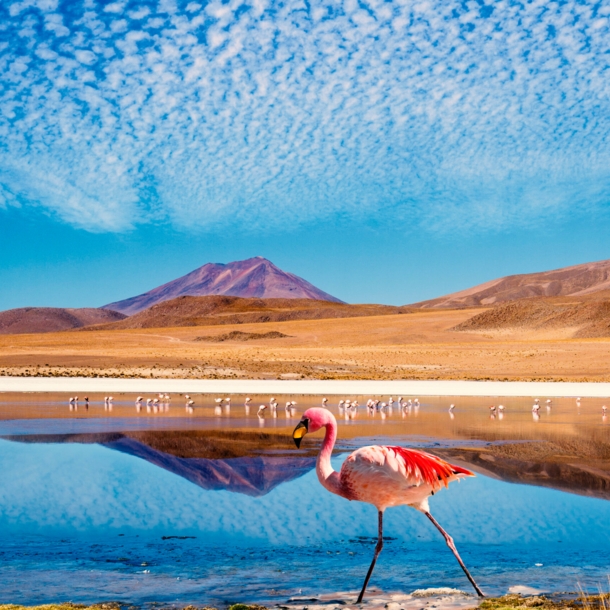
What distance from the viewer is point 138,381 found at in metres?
32.2

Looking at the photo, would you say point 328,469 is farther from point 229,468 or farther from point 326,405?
point 326,405

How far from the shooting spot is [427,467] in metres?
6.13

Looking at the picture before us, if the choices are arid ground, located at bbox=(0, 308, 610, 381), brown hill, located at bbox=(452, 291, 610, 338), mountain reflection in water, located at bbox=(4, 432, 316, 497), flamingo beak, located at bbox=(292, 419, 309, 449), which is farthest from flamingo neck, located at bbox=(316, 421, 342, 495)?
brown hill, located at bbox=(452, 291, 610, 338)

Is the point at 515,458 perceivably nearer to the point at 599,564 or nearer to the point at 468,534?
the point at 468,534

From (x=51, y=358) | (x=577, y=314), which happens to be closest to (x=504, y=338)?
(x=577, y=314)

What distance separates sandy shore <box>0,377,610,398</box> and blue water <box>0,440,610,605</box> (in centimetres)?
1706

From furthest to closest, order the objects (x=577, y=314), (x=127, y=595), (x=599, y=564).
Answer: (x=577, y=314) → (x=599, y=564) → (x=127, y=595)

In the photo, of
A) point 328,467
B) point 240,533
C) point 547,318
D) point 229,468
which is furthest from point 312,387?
point 547,318

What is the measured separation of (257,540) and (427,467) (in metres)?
2.37

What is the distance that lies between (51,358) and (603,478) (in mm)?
40401

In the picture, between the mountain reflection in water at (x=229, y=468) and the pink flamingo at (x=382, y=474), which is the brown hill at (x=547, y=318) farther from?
the pink flamingo at (x=382, y=474)

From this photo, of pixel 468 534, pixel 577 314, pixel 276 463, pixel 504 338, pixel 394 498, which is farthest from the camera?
pixel 577 314

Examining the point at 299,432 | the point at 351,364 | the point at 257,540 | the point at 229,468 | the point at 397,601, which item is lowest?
the point at 397,601

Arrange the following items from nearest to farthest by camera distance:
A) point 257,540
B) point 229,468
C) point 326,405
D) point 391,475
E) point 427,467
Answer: point 391,475, point 427,467, point 257,540, point 229,468, point 326,405
